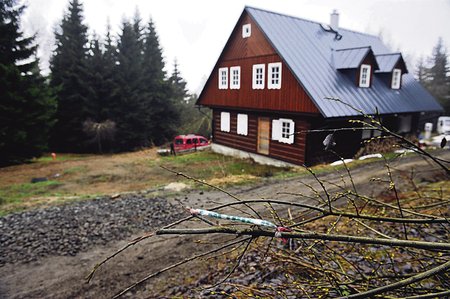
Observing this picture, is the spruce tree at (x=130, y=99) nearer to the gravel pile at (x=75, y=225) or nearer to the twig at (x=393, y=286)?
the gravel pile at (x=75, y=225)

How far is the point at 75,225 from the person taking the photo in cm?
839

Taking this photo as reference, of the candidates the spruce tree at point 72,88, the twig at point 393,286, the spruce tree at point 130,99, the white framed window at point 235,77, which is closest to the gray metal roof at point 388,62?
the white framed window at point 235,77

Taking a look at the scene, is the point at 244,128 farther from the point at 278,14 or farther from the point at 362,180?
the point at 362,180

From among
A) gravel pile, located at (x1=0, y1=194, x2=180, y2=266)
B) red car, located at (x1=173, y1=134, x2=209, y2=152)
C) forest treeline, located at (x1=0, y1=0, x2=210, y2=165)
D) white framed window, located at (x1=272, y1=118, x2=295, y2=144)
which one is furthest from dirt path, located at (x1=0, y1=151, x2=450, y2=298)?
forest treeline, located at (x1=0, y1=0, x2=210, y2=165)

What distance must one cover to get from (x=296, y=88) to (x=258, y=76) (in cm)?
317

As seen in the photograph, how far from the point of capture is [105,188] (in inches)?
551

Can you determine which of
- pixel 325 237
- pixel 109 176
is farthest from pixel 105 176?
pixel 325 237

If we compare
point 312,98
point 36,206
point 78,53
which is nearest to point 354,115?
point 312,98

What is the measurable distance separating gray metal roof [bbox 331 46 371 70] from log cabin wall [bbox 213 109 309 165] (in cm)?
411

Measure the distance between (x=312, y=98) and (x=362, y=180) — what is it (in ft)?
14.3

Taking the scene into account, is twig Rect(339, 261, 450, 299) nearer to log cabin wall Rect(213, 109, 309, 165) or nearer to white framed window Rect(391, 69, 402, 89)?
log cabin wall Rect(213, 109, 309, 165)

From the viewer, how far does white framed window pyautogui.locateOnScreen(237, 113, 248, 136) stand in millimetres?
19589

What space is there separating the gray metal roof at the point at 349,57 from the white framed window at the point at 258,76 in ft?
13.5

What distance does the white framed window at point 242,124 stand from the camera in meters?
19.6
